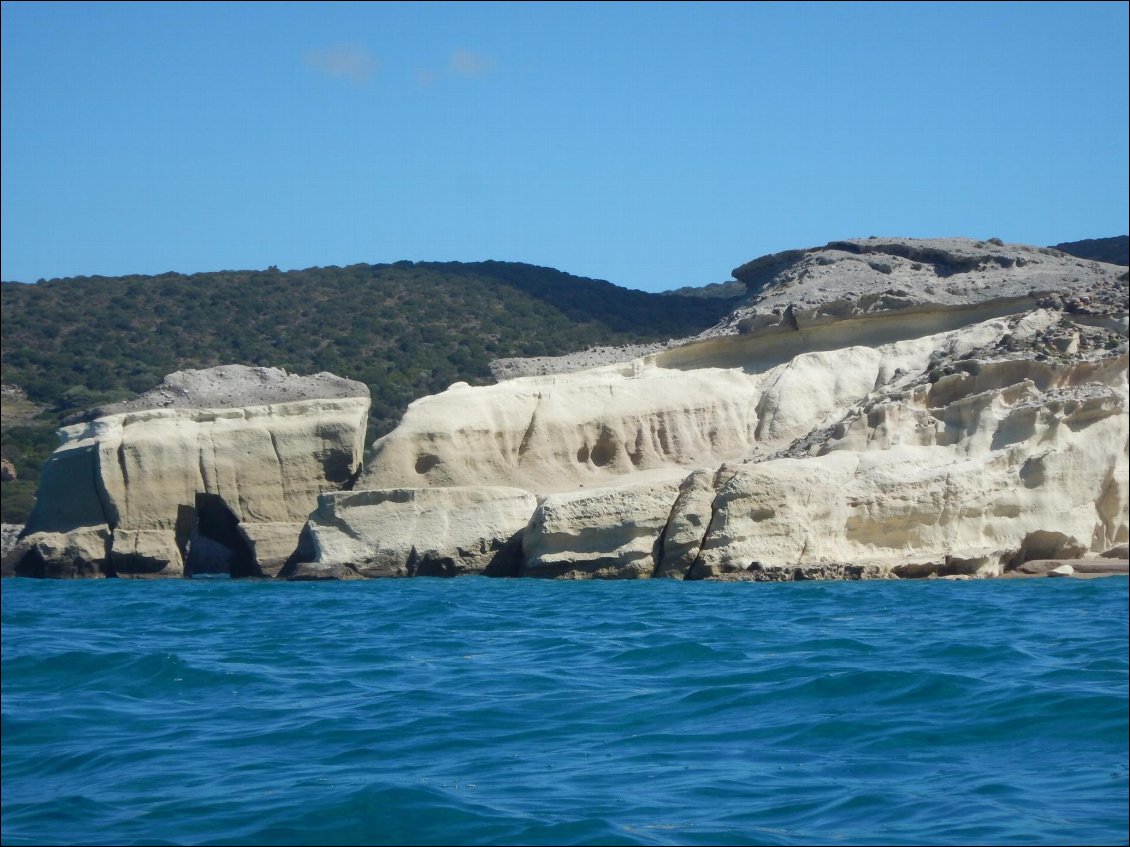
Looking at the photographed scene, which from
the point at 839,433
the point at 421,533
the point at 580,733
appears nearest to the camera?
the point at 580,733

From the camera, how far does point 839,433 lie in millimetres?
24234

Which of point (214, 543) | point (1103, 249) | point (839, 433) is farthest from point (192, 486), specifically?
point (1103, 249)

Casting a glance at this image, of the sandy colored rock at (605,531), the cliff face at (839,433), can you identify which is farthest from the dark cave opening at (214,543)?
the sandy colored rock at (605,531)

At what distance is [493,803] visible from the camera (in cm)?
772

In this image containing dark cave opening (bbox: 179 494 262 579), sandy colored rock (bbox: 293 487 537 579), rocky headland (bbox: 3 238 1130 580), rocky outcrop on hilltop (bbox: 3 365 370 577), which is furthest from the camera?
dark cave opening (bbox: 179 494 262 579)

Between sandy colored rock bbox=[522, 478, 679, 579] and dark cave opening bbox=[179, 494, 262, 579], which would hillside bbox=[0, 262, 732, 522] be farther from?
sandy colored rock bbox=[522, 478, 679, 579]

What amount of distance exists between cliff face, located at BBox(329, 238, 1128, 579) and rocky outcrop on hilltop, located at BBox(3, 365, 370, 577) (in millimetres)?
2316

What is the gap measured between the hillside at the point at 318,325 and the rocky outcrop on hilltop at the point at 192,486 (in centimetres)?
1663

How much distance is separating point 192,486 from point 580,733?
67.0 feet

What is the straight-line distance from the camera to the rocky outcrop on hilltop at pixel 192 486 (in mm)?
28406

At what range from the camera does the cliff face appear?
21344 mm

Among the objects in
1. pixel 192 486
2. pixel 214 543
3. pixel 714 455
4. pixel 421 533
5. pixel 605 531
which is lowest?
pixel 214 543

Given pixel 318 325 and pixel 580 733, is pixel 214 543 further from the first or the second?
pixel 318 325

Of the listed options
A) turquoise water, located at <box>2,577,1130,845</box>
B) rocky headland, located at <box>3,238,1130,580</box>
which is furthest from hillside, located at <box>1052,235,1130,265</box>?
turquoise water, located at <box>2,577,1130,845</box>
